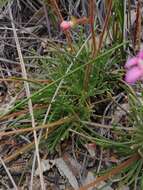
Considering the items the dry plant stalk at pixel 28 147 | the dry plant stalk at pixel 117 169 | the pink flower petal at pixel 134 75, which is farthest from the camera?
the dry plant stalk at pixel 28 147

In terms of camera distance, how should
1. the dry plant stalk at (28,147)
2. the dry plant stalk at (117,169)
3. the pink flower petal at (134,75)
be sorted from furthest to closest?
the dry plant stalk at (28,147) < the dry plant stalk at (117,169) < the pink flower petal at (134,75)

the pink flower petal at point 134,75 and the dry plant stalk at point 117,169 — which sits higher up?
the pink flower petal at point 134,75

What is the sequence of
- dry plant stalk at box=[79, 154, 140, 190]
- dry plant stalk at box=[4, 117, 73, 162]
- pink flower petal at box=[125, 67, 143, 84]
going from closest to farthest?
pink flower petal at box=[125, 67, 143, 84] → dry plant stalk at box=[79, 154, 140, 190] → dry plant stalk at box=[4, 117, 73, 162]

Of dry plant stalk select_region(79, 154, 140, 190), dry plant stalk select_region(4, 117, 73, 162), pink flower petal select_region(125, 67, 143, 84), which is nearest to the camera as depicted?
pink flower petal select_region(125, 67, 143, 84)

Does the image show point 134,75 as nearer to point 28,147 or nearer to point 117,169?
point 117,169

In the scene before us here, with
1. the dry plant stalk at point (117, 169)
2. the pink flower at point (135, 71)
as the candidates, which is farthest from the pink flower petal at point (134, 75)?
the dry plant stalk at point (117, 169)

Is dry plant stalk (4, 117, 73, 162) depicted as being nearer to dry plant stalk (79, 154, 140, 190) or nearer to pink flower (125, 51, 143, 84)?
dry plant stalk (79, 154, 140, 190)

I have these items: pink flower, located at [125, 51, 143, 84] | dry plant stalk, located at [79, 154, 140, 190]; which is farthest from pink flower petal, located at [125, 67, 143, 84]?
dry plant stalk, located at [79, 154, 140, 190]

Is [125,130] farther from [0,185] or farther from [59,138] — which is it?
[0,185]

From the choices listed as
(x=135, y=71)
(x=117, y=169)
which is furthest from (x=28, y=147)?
(x=135, y=71)

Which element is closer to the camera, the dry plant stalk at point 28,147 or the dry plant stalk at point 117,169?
the dry plant stalk at point 117,169

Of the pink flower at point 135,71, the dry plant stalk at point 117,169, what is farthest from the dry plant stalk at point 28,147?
the pink flower at point 135,71

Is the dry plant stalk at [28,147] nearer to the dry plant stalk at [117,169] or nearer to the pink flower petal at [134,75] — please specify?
the dry plant stalk at [117,169]
